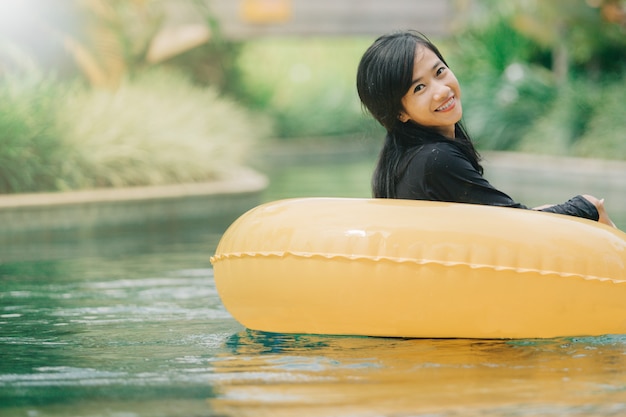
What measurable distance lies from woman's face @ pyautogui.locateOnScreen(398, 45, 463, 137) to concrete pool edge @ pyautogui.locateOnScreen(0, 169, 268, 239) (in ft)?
17.9

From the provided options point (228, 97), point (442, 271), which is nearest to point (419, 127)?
point (442, 271)

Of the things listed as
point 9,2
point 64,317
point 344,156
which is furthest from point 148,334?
point 344,156

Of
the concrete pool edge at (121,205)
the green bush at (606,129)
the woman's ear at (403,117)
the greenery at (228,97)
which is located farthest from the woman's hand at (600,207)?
the green bush at (606,129)

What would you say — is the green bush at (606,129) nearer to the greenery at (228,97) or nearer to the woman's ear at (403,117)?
the greenery at (228,97)

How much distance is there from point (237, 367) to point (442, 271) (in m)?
0.91

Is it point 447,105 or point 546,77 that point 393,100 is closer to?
point 447,105

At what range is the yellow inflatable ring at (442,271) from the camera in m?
4.72

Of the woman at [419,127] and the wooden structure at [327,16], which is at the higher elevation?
the wooden structure at [327,16]

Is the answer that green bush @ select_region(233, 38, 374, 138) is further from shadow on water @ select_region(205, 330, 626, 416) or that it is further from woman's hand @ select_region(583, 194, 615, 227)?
shadow on water @ select_region(205, 330, 626, 416)

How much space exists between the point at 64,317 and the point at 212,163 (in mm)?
6689

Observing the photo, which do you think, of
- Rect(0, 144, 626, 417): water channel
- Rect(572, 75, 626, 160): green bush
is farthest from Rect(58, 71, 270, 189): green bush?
Rect(572, 75, 626, 160): green bush

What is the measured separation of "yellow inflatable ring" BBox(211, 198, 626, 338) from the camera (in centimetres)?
472

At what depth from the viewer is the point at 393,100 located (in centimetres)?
507

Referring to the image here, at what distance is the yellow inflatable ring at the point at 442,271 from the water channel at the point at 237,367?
4.9 inches
